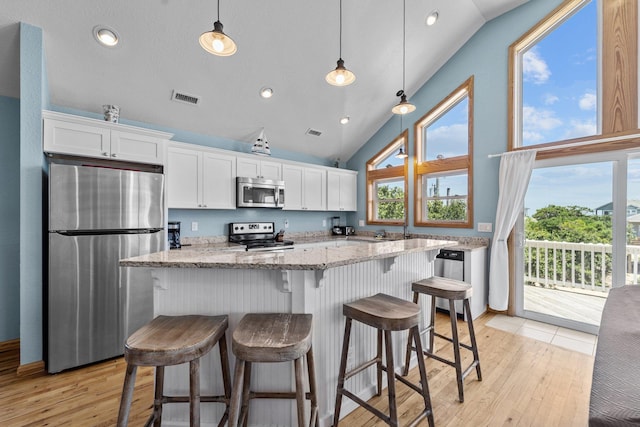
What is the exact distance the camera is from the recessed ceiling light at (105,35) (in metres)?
2.43

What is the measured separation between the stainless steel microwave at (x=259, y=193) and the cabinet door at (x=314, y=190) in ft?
1.78

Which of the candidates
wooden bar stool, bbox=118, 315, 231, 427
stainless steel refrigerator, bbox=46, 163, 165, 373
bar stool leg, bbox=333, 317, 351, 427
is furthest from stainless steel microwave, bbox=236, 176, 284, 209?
bar stool leg, bbox=333, 317, 351, 427

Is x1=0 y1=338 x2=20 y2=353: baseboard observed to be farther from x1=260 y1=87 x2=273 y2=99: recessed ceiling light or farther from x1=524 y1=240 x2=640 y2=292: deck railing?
x1=524 y1=240 x2=640 y2=292: deck railing

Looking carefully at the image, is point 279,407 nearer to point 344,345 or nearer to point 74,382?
point 344,345

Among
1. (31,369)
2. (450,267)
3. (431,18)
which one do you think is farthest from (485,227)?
(31,369)

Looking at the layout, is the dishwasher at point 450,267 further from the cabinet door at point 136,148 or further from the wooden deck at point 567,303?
the cabinet door at point 136,148

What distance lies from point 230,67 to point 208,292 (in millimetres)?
2638

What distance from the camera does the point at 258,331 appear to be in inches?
52.7

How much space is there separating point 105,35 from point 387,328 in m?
3.33

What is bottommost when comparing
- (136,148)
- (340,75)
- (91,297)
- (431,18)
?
(91,297)

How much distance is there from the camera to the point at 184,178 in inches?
134

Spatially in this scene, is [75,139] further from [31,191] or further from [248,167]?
[248,167]

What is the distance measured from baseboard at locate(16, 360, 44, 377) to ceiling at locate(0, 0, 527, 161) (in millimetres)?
2493

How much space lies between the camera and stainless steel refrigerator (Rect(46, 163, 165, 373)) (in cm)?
230
